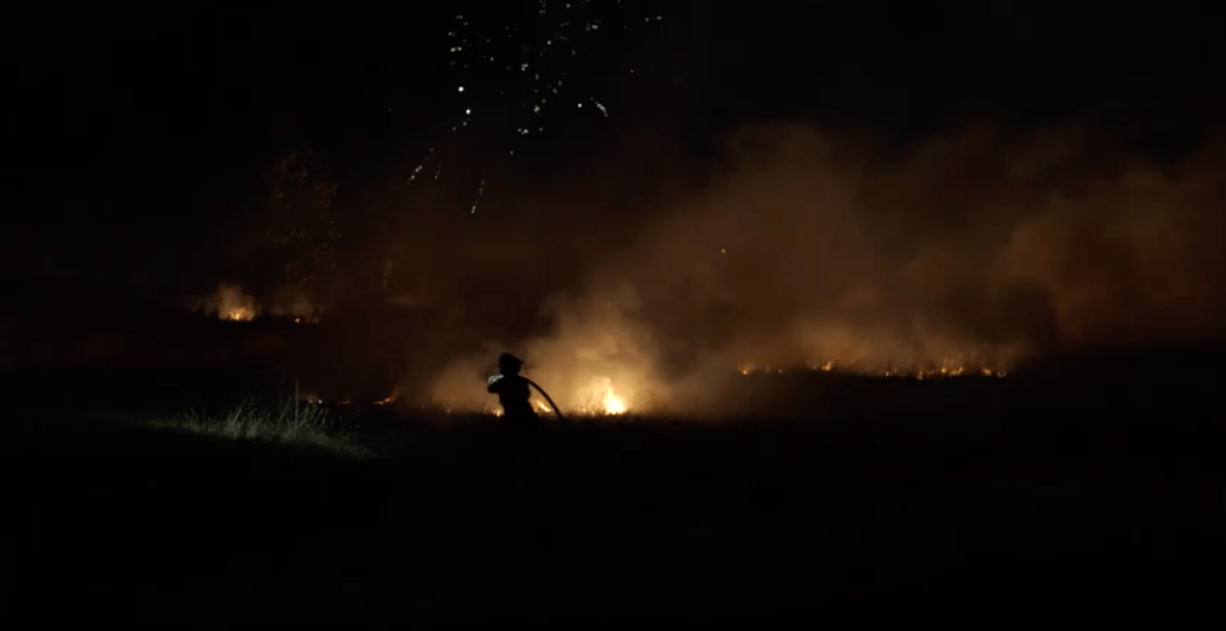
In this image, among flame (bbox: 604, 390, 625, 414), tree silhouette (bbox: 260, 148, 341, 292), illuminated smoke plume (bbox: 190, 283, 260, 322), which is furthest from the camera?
tree silhouette (bbox: 260, 148, 341, 292)

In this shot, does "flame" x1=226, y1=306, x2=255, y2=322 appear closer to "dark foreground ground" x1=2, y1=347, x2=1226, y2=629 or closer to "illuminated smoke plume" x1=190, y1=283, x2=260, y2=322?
"illuminated smoke plume" x1=190, y1=283, x2=260, y2=322

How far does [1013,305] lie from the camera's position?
27.0 m

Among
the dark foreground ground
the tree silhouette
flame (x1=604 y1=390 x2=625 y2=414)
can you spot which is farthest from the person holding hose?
the tree silhouette

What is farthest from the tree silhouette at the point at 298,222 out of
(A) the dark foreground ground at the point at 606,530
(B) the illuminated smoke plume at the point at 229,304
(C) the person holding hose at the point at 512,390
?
(C) the person holding hose at the point at 512,390

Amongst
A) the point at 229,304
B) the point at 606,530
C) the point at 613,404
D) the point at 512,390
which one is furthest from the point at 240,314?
the point at 606,530

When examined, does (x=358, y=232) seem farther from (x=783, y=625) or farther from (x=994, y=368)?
(x=783, y=625)

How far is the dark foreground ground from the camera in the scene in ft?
23.3

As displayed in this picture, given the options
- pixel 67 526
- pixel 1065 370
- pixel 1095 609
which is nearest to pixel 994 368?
pixel 1065 370

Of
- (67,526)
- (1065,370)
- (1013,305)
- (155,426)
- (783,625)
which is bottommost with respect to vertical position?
(783,625)

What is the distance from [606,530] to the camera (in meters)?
9.61

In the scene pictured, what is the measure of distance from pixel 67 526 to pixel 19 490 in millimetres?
783

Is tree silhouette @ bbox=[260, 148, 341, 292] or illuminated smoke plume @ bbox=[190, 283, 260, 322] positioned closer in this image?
illuminated smoke plume @ bbox=[190, 283, 260, 322]

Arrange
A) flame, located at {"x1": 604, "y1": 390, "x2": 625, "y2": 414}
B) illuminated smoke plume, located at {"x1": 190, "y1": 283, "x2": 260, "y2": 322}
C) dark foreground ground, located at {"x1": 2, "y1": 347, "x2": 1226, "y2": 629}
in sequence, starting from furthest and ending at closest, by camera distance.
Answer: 1. illuminated smoke plume, located at {"x1": 190, "y1": 283, "x2": 260, "y2": 322}
2. flame, located at {"x1": 604, "y1": 390, "x2": 625, "y2": 414}
3. dark foreground ground, located at {"x1": 2, "y1": 347, "x2": 1226, "y2": 629}

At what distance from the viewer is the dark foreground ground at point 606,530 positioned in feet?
23.3
